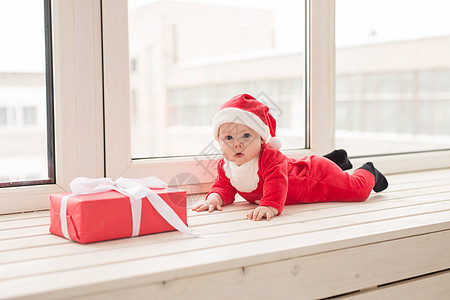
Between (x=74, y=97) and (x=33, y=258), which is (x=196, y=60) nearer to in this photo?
(x=74, y=97)

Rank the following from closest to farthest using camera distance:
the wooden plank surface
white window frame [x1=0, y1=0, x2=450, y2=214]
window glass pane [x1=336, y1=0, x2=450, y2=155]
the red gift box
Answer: the wooden plank surface → the red gift box → white window frame [x1=0, y1=0, x2=450, y2=214] → window glass pane [x1=336, y1=0, x2=450, y2=155]

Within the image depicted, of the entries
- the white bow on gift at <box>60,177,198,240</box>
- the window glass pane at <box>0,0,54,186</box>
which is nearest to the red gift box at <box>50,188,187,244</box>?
the white bow on gift at <box>60,177,198,240</box>

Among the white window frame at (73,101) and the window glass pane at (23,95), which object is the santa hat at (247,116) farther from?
the window glass pane at (23,95)

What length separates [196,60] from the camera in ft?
5.70

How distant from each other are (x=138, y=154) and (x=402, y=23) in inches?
57.5

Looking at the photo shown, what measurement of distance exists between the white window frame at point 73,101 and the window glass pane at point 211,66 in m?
0.24

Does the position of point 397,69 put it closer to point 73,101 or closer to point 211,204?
point 211,204

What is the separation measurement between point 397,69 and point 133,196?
6.84ft

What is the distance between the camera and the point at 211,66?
5.88 feet

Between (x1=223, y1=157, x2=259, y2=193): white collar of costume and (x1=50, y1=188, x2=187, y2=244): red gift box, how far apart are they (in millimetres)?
264

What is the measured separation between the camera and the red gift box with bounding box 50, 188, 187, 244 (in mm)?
922

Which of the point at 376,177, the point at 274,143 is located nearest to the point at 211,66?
the point at 274,143

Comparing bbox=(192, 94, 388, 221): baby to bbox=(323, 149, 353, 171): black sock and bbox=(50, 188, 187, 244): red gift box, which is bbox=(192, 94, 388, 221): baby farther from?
bbox=(50, 188, 187, 244): red gift box

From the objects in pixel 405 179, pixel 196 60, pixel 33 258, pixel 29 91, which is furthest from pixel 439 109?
pixel 33 258
